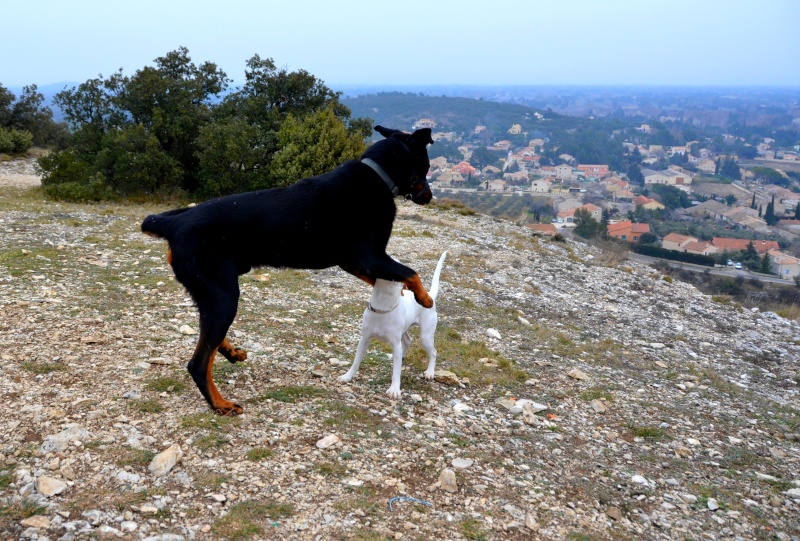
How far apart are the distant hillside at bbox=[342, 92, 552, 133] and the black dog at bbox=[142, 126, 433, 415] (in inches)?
3071

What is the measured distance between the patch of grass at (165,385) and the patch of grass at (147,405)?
0.20 metres

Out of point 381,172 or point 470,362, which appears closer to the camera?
point 381,172

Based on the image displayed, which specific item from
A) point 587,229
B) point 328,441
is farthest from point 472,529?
point 587,229

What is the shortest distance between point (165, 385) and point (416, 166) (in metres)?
2.66

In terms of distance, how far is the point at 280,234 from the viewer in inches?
164

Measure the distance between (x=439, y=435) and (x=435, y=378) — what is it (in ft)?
3.89

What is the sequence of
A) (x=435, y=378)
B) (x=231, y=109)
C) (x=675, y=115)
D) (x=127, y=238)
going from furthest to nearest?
1. (x=675, y=115)
2. (x=231, y=109)
3. (x=127, y=238)
4. (x=435, y=378)

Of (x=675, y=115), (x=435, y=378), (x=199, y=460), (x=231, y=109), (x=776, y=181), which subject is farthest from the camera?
(x=675, y=115)

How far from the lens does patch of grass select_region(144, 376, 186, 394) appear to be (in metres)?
4.65

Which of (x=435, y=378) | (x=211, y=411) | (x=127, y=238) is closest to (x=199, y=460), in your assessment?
(x=211, y=411)

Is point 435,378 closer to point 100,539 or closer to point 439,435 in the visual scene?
point 439,435

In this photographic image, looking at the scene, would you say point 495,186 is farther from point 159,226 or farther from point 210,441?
point 210,441

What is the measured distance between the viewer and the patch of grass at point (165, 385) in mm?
4648

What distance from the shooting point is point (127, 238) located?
425 inches
